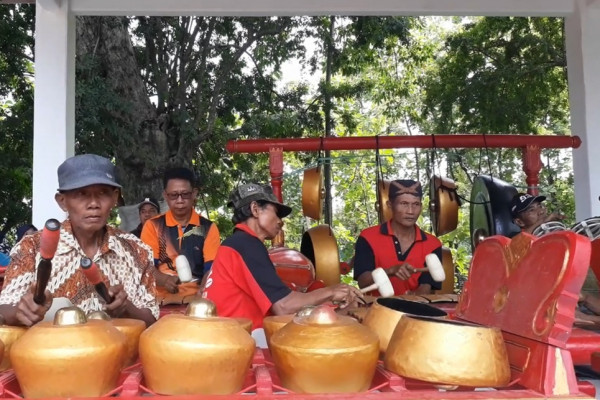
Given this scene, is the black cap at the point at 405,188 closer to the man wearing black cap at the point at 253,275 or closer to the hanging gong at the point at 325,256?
the hanging gong at the point at 325,256

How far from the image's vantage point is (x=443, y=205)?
4.99m

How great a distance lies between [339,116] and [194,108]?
259 cm

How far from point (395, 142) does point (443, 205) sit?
65 cm

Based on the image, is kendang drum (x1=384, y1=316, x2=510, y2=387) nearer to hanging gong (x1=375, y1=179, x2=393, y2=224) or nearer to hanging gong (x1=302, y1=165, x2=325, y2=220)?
hanging gong (x1=302, y1=165, x2=325, y2=220)

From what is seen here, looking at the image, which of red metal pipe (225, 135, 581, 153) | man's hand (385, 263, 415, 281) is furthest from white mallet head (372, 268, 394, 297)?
red metal pipe (225, 135, 581, 153)

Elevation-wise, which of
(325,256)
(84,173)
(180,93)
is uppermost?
(180,93)

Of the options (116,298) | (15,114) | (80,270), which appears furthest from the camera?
(15,114)

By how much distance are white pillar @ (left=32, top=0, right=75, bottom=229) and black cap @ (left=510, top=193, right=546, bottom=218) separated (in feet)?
10.5

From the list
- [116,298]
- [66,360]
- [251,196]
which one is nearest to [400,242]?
[251,196]

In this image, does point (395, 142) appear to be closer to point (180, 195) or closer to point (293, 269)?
point (293, 269)

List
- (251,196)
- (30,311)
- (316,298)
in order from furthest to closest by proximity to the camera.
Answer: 1. (251,196)
2. (316,298)
3. (30,311)

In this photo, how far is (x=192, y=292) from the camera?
3.80m

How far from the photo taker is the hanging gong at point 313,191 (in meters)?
4.86

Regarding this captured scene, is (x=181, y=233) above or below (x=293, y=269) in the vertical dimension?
above
